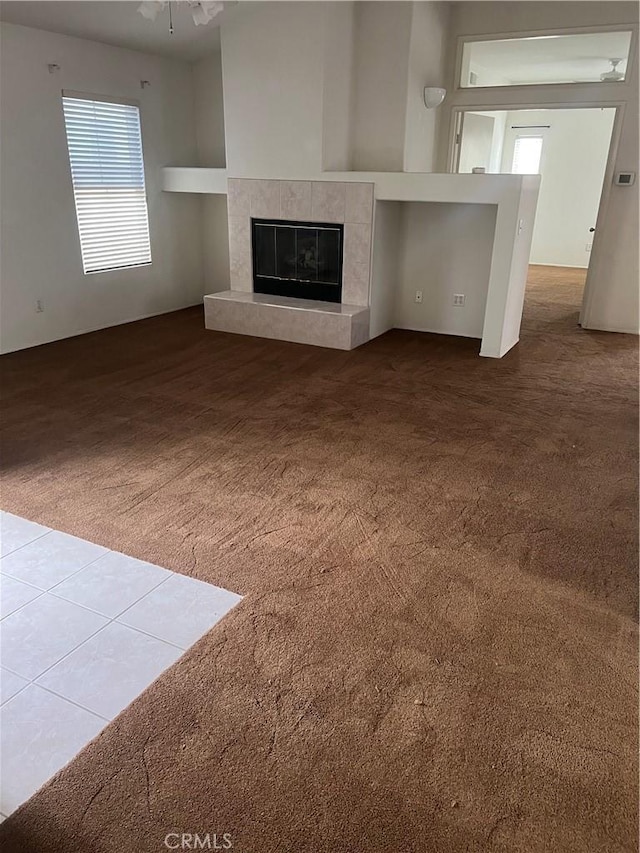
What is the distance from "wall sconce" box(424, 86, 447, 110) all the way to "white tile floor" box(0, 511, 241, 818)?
15.7 ft

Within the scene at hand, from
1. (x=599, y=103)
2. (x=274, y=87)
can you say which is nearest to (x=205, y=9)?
(x=274, y=87)

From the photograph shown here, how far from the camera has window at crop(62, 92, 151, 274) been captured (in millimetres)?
5496

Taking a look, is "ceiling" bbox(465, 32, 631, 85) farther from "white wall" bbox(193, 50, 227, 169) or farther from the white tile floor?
the white tile floor

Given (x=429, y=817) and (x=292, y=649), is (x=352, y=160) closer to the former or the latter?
(x=292, y=649)

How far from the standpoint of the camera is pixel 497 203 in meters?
4.77

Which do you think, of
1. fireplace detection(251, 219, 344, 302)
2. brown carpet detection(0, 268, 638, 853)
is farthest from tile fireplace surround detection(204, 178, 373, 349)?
brown carpet detection(0, 268, 638, 853)

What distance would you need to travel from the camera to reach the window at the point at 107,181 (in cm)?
550

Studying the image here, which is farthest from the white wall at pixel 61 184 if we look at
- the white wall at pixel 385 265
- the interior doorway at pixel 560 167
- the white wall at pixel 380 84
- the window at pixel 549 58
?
the interior doorway at pixel 560 167

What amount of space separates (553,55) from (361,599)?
6147mm

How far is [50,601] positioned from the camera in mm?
2264

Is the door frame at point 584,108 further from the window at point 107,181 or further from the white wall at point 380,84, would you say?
the window at point 107,181

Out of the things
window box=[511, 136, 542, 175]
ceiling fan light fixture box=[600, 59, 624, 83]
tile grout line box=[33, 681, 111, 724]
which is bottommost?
tile grout line box=[33, 681, 111, 724]

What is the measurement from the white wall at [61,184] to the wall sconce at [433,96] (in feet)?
8.91

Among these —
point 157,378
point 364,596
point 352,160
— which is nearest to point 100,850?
point 364,596
